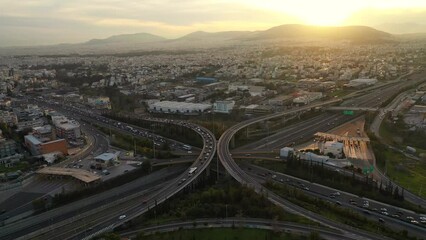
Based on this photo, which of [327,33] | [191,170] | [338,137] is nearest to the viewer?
[191,170]

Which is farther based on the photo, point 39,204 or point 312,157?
point 312,157

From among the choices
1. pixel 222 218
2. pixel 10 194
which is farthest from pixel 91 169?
pixel 222 218

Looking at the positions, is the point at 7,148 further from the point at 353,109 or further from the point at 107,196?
the point at 353,109

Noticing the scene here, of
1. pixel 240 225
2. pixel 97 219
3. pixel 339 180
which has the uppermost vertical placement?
pixel 339 180

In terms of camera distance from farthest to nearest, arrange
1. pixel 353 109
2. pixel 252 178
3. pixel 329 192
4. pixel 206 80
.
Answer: pixel 206 80 < pixel 353 109 < pixel 252 178 < pixel 329 192

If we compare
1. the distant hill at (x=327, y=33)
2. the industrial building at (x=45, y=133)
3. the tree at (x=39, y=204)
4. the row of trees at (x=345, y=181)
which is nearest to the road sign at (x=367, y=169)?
the row of trees at (x=345, y=181)

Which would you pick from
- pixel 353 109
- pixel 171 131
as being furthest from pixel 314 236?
pixel 353 109

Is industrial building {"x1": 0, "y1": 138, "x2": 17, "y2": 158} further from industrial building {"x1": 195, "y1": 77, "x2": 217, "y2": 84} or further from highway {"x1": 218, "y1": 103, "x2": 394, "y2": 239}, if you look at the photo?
industrial building {"x1": 195, "y1": 77, "x2": 217, "y2": 84}

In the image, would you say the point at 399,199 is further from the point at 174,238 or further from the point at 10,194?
the point at 10,194

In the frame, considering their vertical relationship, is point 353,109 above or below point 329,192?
above
